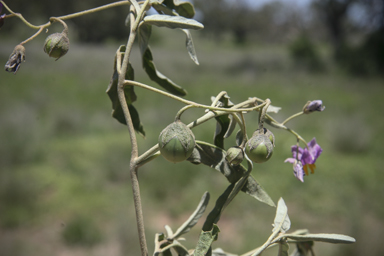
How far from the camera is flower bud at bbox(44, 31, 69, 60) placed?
20.6 inches

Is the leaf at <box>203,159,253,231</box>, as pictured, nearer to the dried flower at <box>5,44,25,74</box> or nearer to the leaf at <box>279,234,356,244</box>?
the leaf at <box>279,234,356,244</box>

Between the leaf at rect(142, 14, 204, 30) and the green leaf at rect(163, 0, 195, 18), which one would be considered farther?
the green leaf at rect(163, 0, 195, 18)

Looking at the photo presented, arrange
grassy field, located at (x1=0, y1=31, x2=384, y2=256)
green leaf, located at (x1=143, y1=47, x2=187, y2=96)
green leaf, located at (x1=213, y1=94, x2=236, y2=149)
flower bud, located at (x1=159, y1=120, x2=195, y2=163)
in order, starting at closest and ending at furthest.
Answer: flower bud, located at (x1=159, y1=120, x2=195, y2=163), green leaf, located at (x1=213, y1=94, x2=236, y2=149), green leaf, located at (x1=143, y1=47, x2=187, y2=96), grassy field, located at (x1=0, y1=31, x2=384, y2=256)

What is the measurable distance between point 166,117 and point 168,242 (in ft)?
18.6

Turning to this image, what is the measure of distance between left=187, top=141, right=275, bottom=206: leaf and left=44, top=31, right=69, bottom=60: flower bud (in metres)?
0.25

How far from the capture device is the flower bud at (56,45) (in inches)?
20.6

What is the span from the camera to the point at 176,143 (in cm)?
43

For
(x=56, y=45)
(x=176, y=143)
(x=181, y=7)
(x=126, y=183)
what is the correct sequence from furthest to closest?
(x=126, y=183), (x=181, y=7), (x=56, y=45), (x=176, y=143)

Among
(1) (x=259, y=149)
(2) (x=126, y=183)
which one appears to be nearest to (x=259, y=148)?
(1) (x=259, y=149)

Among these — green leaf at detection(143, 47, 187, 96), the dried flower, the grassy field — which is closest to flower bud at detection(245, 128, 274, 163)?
green leaf at detection(143, 47, 187, 96)

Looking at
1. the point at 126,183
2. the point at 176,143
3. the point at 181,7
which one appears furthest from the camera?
the point at 126,183

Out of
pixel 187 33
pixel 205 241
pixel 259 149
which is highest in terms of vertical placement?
pixel 187 33

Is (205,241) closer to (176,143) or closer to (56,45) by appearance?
(176,143)

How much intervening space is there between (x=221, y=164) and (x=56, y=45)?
1.02ft
